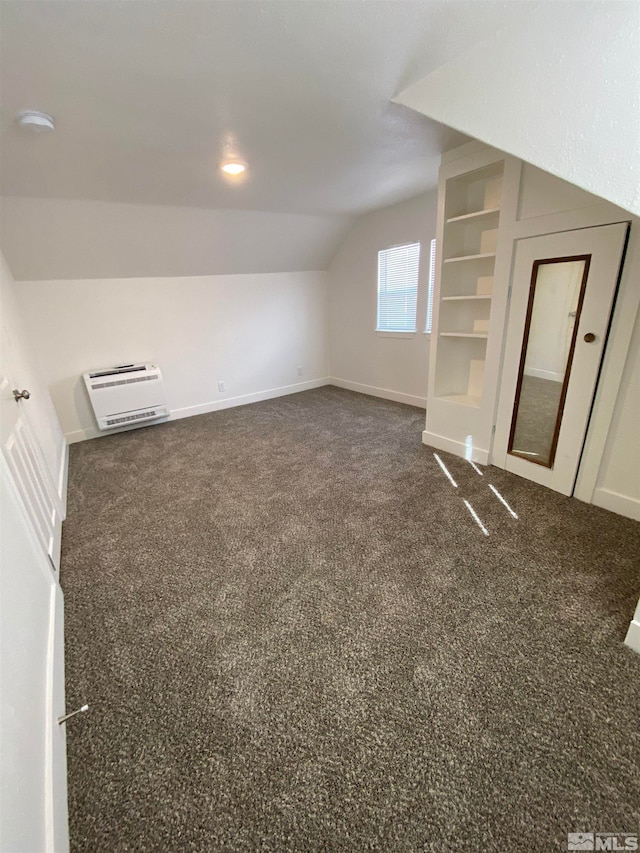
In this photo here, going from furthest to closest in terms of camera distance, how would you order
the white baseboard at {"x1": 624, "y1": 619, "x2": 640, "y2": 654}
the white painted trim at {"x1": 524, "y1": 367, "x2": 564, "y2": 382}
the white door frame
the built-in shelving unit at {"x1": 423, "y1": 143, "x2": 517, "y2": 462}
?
the built-in shelving unit at {"x1": 423, "y1": 143, "x2": 517, "y2": 462} → the white painted trim at {"x1": 524, "y1": 367, "x2": 564, "y2": 382} → the white door frame → the white baseboard at {"x1": 624, "y1": 619, "x2": 640, "y2": 654}

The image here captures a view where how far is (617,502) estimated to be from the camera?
7.13 ft

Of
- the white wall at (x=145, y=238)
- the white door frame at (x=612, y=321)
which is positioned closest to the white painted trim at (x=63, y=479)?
the white wall at (x=145, y=238)

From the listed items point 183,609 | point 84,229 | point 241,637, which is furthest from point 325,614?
point 84,229

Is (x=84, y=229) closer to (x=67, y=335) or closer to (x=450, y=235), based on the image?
(x=67, y=335)

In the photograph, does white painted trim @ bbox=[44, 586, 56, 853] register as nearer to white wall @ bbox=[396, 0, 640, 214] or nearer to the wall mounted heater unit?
white wall @ bbox=[396, 0, 640, 214]

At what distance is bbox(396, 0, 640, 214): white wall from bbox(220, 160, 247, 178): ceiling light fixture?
1515 millimetres

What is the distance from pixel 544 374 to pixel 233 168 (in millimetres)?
2637

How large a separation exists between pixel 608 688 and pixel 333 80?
2.73m

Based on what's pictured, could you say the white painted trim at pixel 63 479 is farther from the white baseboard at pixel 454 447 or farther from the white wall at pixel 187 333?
the white baseboard at pixel 454 447

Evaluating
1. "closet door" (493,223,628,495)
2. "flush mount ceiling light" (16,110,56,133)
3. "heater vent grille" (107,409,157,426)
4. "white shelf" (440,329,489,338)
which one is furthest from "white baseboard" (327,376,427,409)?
"flush mount ceiling light" (16,110,56,133)

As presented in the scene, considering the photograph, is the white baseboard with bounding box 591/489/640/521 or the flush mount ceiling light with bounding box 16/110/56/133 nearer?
the flush mount ceiling light with bounding box 16/110/56/133

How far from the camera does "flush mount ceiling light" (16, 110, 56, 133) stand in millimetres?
1675

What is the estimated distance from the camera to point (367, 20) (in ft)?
4.11

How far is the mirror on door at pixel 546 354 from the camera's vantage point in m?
2.16
